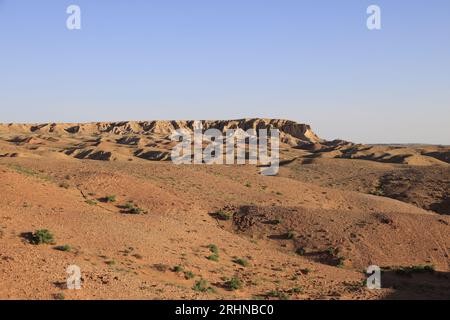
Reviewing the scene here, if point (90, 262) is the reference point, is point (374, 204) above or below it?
below

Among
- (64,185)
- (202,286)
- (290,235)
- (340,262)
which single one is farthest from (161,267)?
(64,185)

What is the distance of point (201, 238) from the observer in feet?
70.8

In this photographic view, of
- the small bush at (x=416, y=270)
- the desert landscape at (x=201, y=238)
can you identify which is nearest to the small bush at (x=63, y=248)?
the desert landscape at (x=201, y=238)

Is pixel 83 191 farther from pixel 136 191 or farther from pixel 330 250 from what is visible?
pixel 330 250

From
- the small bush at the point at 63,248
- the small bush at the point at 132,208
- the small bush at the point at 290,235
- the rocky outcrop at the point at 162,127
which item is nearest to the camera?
the small bush at the point at 63,248

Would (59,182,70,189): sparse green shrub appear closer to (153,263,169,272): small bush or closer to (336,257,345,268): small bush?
(153,263,169,272): small bush

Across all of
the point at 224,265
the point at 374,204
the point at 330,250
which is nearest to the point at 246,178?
the point at 374,204

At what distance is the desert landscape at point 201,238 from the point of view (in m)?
14.8

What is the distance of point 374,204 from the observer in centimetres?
3312

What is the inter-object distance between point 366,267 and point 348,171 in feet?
114

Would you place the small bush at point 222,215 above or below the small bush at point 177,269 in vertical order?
below

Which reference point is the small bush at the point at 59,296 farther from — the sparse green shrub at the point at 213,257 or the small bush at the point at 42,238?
the sparse green shrub at the point at 213,257

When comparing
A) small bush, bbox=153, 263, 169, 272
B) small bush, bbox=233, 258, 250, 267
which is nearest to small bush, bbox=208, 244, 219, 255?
small bush, bbox=233, 258, 250, 267

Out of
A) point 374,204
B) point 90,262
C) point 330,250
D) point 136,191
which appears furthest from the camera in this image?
point 374,204
